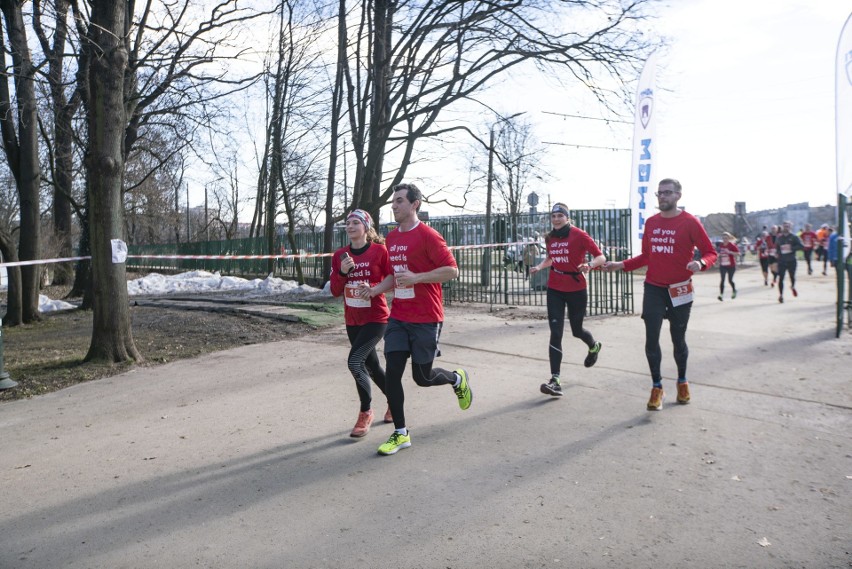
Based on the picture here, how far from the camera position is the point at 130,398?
7.08 meters

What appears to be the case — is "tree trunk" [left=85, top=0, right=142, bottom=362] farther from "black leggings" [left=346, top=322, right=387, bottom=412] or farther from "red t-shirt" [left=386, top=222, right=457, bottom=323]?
"red t-shirt" [left=386, top=222, right=457, bottom=323]

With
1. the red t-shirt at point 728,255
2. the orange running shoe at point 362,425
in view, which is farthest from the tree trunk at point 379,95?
the orange running shoe at point 362,425

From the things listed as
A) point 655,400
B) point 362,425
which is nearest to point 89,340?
point 362,425

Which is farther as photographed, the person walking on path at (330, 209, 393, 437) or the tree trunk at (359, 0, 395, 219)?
the tree trunk at (359, 0, 395, 219)

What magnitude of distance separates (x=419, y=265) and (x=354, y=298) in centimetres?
66

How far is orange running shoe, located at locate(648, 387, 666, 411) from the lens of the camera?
5926mm

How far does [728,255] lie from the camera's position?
56.6ft

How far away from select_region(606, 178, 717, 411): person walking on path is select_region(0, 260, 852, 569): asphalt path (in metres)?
0.43

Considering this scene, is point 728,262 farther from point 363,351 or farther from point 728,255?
point 363,351

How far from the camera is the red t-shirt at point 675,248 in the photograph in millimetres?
6043

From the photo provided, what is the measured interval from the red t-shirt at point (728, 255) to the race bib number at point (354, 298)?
13.7m

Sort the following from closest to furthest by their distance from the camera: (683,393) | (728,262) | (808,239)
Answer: (683,393)
(728,262)
(808,239)

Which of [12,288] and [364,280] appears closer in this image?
[364,280]

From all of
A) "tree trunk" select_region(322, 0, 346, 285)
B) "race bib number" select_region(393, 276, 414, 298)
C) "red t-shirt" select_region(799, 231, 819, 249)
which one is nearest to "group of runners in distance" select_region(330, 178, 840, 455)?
"race bib number" select_region(393, 276, 414, 298)
